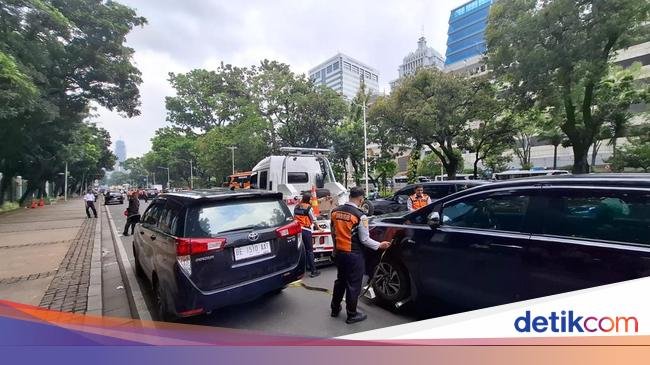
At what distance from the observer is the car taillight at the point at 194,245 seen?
12.0ft

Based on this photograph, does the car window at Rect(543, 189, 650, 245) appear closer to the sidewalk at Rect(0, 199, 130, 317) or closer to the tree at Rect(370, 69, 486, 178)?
the sidewalk at Rect(0, 199, 130, 317)

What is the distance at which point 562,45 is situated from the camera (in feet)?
45.5

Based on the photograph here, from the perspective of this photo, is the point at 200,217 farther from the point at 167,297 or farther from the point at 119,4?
the point at 119,4

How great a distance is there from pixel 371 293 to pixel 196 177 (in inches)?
2500

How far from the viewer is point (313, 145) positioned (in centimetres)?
3081

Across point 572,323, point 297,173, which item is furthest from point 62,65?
point 572,323

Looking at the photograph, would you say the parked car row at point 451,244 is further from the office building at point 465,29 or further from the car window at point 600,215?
the office building at point 465,29

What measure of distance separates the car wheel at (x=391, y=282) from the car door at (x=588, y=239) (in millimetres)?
1459

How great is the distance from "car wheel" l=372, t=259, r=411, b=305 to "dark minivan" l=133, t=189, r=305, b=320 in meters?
1.01

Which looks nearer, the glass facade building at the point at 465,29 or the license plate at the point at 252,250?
the license plate at the point at 252,250

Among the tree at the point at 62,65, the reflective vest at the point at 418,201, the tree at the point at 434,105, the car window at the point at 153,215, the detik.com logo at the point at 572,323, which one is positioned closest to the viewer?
the detik.com logo at the point at 572,323

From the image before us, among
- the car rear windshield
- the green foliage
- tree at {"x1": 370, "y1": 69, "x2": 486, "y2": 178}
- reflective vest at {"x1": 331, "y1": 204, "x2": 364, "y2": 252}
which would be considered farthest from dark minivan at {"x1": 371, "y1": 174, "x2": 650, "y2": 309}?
the green foliage

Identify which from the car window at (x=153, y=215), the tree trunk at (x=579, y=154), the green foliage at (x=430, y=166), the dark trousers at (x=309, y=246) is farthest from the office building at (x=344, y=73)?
the car window at (x=153, y=215)

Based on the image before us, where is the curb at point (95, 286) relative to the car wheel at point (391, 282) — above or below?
below
